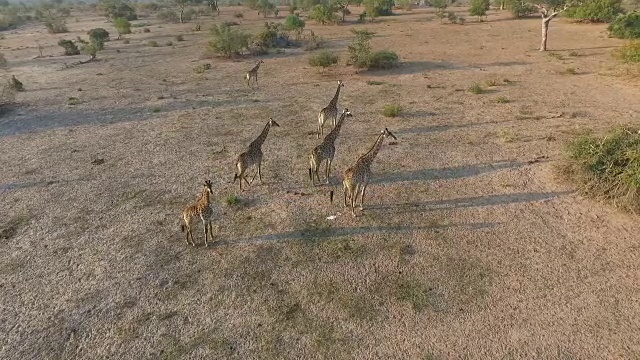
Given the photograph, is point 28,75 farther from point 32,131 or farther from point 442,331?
point 442,331

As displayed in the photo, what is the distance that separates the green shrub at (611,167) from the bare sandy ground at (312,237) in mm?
476

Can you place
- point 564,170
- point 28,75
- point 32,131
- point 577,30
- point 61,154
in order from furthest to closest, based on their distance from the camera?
point 577,30
point 28,75
point 32,131
point 61,154
point 564,170

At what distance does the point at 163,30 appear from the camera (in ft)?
173

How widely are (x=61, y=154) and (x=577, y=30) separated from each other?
44534 mm

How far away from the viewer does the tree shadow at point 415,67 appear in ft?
96.8

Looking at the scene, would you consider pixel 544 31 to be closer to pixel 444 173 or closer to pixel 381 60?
pixel 381 60

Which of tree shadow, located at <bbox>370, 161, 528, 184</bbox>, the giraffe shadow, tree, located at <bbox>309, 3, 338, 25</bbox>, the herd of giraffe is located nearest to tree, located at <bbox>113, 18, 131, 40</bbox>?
tree, located at <bbox>309, 3, 338, 25</bbox>

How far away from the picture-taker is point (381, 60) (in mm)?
30016

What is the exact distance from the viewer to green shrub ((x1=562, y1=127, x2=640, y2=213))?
1248cm

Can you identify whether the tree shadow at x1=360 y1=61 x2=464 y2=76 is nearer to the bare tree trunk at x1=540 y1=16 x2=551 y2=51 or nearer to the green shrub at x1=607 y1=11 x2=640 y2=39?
the bare tree trunk at x1=540 y1=16 x2=551 y2=51

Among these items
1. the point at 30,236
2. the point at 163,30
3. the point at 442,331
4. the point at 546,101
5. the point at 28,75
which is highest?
the point at 163,30

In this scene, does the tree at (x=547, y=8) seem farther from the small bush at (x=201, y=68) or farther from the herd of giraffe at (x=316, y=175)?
the herd of giraffe at (x=316, y=175)

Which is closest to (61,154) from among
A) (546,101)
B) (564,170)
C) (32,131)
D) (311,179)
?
(32,131)

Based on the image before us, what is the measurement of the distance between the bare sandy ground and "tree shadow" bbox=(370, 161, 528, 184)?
80mm
